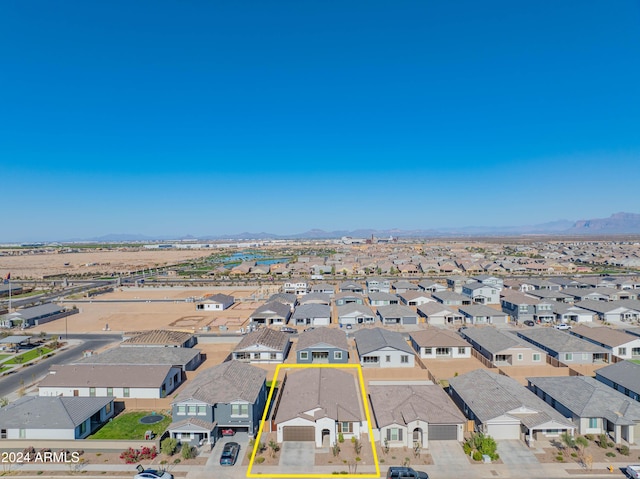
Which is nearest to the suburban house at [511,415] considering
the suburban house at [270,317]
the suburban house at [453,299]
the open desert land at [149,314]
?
the suburban house at [270,317]

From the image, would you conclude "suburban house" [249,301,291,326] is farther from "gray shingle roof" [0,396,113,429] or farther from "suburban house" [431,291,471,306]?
"gray shingle roof" [0,396,113,429]

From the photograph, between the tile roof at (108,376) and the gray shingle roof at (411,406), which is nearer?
the gray shingle roof at (411,406)

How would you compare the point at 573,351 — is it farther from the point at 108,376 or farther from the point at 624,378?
the point at 108,376

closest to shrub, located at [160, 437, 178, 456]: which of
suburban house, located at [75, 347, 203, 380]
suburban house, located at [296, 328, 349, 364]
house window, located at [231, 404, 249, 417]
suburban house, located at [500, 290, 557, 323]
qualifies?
house window, located at [231, 404, 249, 417]

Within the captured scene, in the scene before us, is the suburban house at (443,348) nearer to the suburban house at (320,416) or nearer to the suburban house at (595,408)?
the suburban house at (595,408)

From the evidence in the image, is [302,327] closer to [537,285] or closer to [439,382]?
[439,382]

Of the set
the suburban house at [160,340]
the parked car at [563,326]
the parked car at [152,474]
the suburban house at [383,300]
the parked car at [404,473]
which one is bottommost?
the parked car at [563,326]
